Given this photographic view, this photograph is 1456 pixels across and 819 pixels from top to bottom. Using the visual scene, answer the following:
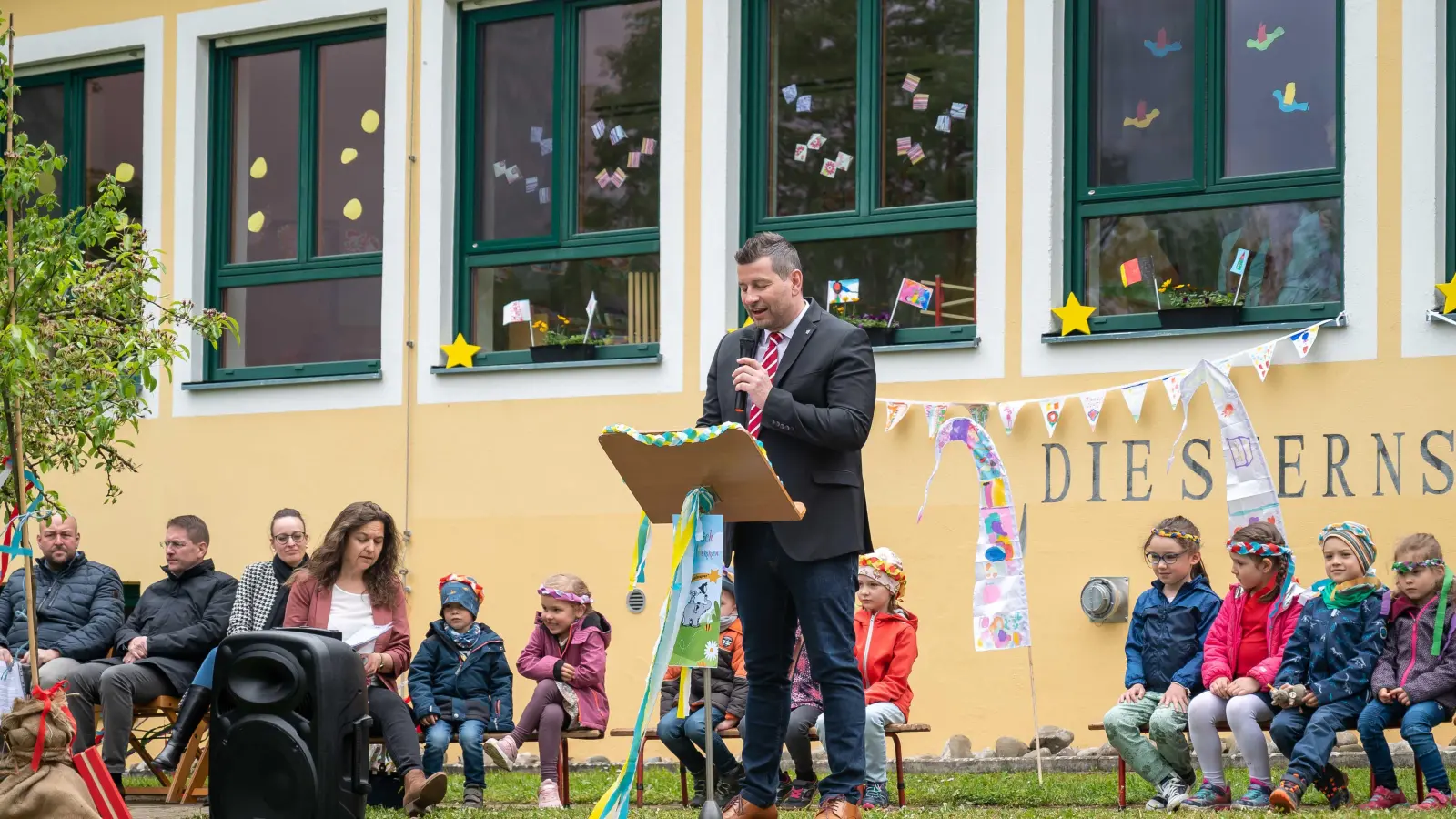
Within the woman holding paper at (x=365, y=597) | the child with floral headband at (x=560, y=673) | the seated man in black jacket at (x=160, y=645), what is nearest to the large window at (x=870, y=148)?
the child with floral headband at (x=560, y=673)

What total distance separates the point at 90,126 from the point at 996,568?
7.71 meters

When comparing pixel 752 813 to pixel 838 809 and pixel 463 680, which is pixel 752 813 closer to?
pixel 838 809

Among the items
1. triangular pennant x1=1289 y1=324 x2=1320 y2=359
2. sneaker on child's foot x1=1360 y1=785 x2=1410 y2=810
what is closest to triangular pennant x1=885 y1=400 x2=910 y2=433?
triangular pennant x1=1289 y1=324 x2=1320 y2=359

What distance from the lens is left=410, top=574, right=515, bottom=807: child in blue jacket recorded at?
8.86 m

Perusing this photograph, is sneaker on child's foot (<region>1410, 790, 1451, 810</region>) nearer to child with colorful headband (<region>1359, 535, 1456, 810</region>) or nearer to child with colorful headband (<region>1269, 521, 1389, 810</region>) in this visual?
child with colorful headband (<region>1359, 535, 1456, 810</region>)

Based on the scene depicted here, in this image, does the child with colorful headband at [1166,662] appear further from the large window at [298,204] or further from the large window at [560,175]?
the large window at [298,204]

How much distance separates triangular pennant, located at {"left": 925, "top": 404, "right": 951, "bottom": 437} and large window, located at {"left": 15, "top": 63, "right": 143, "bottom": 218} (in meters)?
6.07

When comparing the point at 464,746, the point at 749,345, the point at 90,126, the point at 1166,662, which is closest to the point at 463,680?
the point at 464,746

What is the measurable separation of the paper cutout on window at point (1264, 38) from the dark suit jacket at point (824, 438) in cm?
482

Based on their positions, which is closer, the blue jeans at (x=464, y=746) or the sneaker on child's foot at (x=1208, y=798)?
the sneaker on child's foot at (x=1208, y=798)

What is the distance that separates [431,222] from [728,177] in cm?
204

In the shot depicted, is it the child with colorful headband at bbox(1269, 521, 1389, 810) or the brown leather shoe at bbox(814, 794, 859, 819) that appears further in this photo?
the child with colorful headband at bbox(1269, 521, 1389, 810)

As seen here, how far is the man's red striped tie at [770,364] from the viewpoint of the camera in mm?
6258

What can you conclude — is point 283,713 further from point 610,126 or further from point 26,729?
point 610,126
